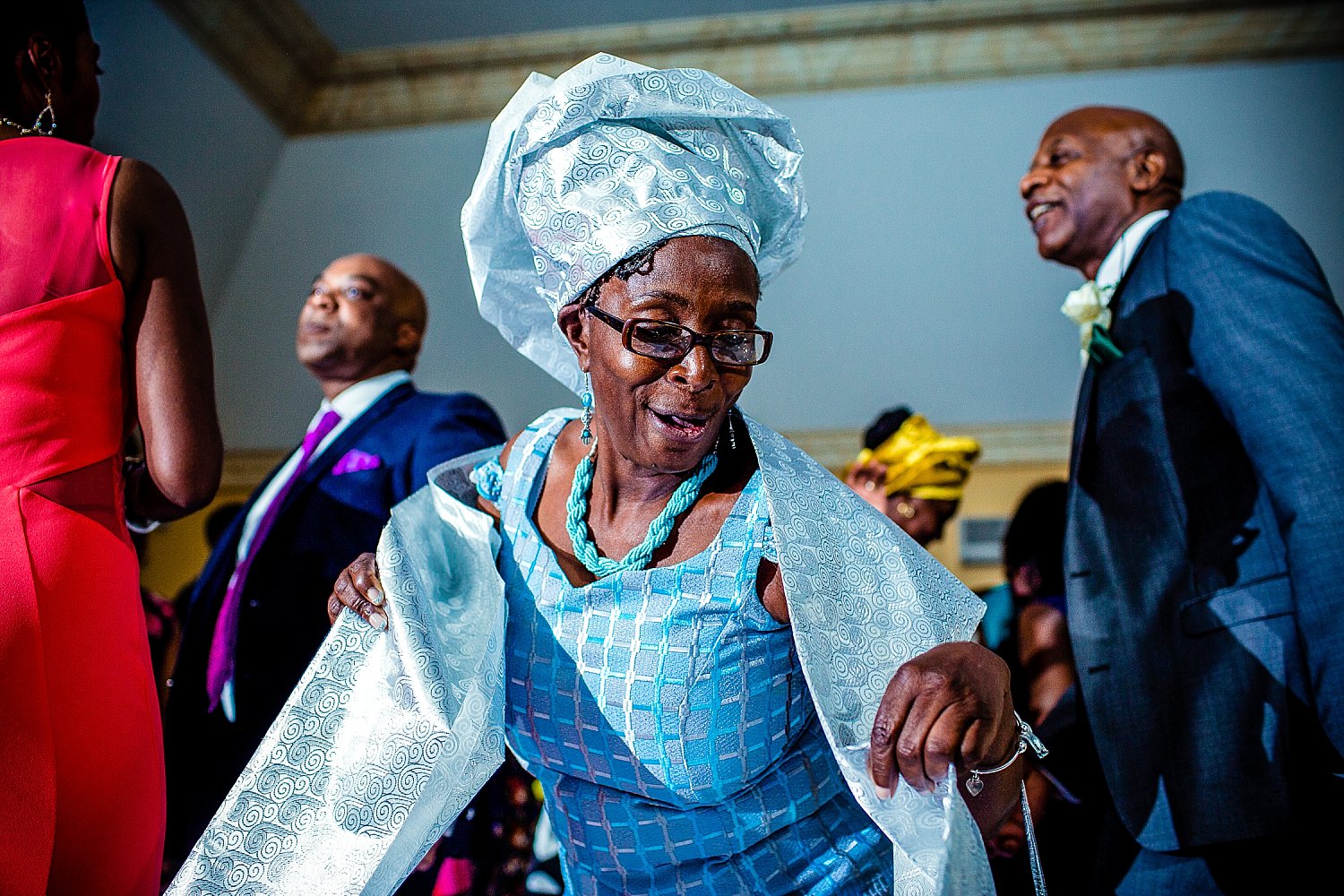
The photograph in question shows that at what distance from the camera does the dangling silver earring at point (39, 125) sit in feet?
5.00

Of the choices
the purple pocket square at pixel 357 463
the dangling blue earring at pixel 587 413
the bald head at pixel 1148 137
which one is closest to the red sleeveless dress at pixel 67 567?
the dangling blue earring at pixel 587 413

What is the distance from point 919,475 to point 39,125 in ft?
7.88

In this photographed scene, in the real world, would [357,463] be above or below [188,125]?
below

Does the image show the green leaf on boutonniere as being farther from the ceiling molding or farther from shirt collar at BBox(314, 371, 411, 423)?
the ceiling molding

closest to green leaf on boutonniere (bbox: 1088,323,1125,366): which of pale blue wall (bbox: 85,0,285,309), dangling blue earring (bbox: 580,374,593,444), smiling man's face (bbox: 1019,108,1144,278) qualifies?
smiling man's face (bbox: 1019,108,1144,278)

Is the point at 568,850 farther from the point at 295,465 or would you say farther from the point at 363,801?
the point at 295,465

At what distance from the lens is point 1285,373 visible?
5.96 ft

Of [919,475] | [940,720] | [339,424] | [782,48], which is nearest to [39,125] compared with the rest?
[339,424]

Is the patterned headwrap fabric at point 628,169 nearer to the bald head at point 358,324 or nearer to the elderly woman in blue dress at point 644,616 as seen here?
the elderly woman in blue dress at point 644,616

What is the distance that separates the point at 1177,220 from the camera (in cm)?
213

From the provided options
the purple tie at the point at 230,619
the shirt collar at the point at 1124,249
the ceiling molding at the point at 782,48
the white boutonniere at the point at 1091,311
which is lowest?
the purple tie at the point at 230,619

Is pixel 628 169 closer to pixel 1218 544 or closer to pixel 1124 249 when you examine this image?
pixel 1218 544

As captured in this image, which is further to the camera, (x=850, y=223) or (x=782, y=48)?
(x=850, y=223)

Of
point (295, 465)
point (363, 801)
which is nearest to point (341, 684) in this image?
point (363, 801)
